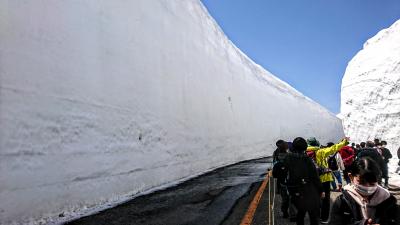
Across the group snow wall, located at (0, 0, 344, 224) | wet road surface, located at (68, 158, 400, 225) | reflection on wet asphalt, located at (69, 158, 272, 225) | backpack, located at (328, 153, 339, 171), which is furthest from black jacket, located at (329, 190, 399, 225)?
backpack, located at (328, 153, 339, 171)

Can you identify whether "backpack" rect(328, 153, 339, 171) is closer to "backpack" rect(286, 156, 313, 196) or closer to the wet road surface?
the wet road surface

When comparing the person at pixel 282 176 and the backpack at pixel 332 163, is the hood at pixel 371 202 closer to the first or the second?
the person at pixel 282 176

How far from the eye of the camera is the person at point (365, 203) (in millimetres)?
2537

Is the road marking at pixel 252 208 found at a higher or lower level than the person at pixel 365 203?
lower

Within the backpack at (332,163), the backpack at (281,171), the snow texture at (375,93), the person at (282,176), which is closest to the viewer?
the backpack at (281,171)

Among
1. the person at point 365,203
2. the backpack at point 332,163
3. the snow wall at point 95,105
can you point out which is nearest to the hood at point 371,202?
the person at point 365,203

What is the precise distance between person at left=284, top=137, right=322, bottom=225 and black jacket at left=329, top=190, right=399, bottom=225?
1846mm

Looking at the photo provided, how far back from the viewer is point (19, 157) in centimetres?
571

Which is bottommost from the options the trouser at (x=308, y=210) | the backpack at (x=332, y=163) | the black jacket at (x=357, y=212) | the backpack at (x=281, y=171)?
the trouser at (x=308, y=210)

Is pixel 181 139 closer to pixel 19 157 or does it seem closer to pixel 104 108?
pixel 104 108

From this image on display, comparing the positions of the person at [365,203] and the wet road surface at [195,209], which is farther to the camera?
the wet road surface at [195,209]

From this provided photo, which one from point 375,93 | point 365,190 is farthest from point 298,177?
point 375,93

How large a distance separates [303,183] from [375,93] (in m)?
20.8

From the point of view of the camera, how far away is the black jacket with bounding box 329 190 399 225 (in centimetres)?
253
